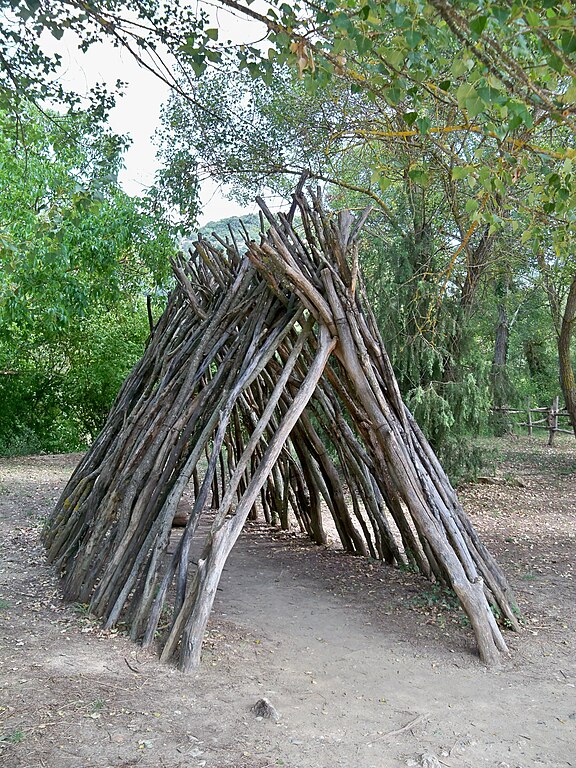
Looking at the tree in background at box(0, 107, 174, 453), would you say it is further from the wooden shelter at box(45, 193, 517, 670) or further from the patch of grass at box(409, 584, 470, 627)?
the patch of grass at box(409, 584, 470, 627)

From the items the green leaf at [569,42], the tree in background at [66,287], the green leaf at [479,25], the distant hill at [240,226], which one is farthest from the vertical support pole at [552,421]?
the green leaf at [479,25]

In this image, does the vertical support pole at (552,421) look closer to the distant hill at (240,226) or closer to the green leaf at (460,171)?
the distant hill at (240,226)

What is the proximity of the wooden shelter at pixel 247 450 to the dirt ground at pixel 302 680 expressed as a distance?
0.75 feet

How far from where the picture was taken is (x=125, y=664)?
3.62 metres

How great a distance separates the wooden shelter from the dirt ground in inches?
9.0

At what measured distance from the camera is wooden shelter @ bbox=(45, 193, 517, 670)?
158 inches

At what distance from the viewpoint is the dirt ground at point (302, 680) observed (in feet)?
9.48

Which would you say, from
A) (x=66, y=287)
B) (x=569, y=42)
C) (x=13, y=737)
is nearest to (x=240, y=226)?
(x=66, y=287)

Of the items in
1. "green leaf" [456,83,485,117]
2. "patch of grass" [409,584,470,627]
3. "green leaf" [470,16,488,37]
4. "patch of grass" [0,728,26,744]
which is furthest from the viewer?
"patch of grass" [409,584,470,627]

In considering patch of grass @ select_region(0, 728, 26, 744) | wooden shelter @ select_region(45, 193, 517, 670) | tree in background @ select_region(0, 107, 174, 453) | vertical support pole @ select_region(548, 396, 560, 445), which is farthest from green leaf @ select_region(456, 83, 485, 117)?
vertical support pole @ select_region(548, 396, 560, 445)

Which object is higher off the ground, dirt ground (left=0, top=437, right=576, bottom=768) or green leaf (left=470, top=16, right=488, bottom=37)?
green leaf (left=470, top=16, right=488, bottom=37)

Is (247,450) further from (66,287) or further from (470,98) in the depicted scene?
(66,287)

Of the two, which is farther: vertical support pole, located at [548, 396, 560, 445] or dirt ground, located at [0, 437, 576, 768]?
vertical support pole, located at [548, 396, 560, 445]

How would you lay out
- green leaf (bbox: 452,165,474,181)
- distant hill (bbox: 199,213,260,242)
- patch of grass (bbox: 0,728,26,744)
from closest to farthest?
1. patch of grass (bbox: 0,728,26,744)
2. green leaf (bbox: 452,165,474,181)
3. distant hill (bbox: 199,213,260,242)
